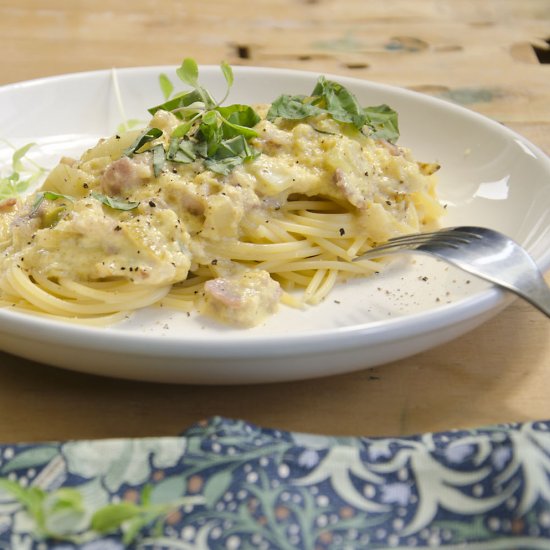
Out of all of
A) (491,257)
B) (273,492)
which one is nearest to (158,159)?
(491,257)

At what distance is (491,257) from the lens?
3213mm

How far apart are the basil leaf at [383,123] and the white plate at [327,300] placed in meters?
0.47

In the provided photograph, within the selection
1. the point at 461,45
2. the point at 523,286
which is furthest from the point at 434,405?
the point at 461,45

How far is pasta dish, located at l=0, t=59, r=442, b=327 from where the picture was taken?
3436mm

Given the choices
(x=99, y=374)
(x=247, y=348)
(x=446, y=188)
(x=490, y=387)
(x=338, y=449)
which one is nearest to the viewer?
(x=338, y=449)

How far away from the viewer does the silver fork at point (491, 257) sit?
3061 mm

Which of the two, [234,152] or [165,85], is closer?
[234,152]

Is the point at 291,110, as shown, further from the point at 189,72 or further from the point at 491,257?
the point at 491,257

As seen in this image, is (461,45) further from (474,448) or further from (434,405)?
(474,448)

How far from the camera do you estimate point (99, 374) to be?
3.01 m

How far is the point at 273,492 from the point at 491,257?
1.27 meters

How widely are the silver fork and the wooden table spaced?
1.23 feet

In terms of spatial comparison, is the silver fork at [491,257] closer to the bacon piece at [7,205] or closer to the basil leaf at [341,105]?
the basil leaf at [341,105]

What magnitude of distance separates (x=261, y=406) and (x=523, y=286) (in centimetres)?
96
